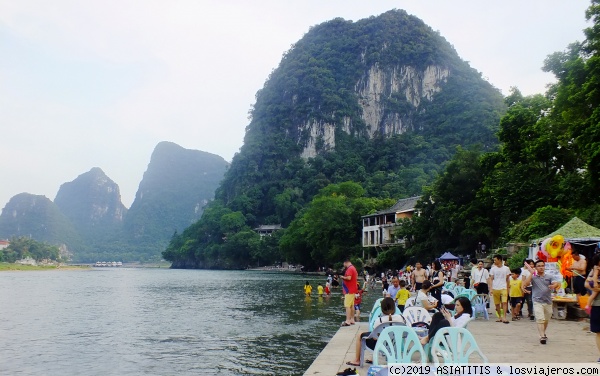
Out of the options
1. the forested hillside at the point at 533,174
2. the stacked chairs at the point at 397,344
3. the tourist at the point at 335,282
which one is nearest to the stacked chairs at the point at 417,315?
the stacked chairs at the point at 397,344

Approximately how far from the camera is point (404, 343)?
6578 mm

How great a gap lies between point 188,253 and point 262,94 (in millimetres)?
60648

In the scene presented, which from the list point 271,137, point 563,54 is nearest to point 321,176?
point 271,137

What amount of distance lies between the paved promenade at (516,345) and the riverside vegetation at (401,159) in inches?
506

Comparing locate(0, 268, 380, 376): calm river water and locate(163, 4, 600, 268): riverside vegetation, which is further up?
locate(163, 4, 600, 268): riverside vegetation

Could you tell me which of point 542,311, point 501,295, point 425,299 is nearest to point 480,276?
point 501,295

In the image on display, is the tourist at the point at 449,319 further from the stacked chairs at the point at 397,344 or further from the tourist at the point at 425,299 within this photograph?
the tourist at the point at 425,299

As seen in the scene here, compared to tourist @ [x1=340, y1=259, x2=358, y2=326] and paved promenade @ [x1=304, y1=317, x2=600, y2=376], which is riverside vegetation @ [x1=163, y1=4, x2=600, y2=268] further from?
tourist @ [x1=340, y1=259, x2=358, y2=326]

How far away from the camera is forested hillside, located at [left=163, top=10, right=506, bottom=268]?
4806 inches

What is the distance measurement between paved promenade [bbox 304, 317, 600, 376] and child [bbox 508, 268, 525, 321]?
2.76 feet

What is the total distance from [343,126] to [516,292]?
13545 cm

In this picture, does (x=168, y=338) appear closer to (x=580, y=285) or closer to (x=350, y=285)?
(x=350, y=285)

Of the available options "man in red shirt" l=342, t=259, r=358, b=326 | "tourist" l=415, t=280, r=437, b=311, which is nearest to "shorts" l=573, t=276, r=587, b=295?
"tourist" l=415, t=280, r=437, b=311

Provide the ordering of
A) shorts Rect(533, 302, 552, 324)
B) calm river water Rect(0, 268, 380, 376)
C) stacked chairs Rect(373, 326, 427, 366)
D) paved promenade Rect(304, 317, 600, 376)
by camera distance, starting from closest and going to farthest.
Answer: stacked chairs Rect(373, 326, 427, 366)
paved promenade Rect(304, 317, 600, 376)
shorts Rect(533, 302, 552, 324)
calm river water Rect(0, 268, 380, 376)
